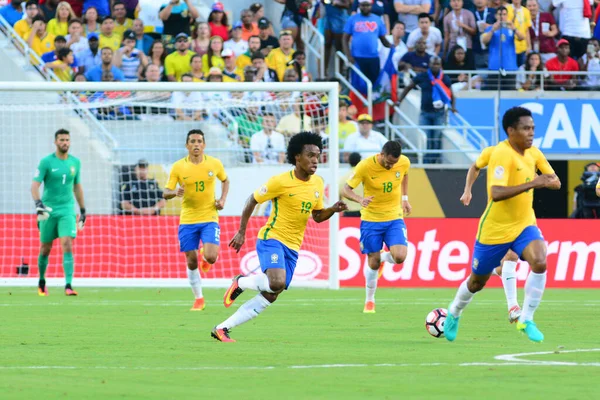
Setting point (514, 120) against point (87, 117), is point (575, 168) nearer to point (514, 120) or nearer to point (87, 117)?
point (87, 117)

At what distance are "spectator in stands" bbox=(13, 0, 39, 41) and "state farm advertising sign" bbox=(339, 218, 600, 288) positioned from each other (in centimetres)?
842

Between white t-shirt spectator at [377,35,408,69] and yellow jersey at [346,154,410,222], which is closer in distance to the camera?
yellow jersey at [346,154,410,222]

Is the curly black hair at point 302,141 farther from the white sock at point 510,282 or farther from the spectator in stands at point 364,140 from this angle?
the spectator in stands at point 364,140

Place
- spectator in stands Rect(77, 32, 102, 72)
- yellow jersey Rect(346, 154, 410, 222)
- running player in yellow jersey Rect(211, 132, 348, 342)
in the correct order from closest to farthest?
1. running player in yellow jersey Rect(211, 132, 348, 342)
2. yellow jersey Rect(346, 154, 410, 222)
3. spectator in stands Rect(77, 32, 102, 72)

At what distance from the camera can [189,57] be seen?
85.1 feet

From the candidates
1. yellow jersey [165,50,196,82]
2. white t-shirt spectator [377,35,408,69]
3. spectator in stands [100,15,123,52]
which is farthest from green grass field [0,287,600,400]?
white t-shirt spectator [377,35,408,69]

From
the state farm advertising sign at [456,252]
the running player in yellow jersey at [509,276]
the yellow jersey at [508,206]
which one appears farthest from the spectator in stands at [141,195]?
the yellow jersey at [508,206]

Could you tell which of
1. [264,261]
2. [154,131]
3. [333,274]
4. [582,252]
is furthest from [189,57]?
[264,261]

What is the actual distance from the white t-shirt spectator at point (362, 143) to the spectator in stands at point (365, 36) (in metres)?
2.48

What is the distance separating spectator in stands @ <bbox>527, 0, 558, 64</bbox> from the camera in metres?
28.3

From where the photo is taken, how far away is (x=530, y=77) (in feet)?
89.1

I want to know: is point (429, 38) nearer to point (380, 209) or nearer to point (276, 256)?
point (380, 209)

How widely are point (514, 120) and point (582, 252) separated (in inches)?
476

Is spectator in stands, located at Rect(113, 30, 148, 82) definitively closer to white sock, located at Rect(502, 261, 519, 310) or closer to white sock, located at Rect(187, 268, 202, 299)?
white sock, located at Rect(187, 268, 202, 299)
